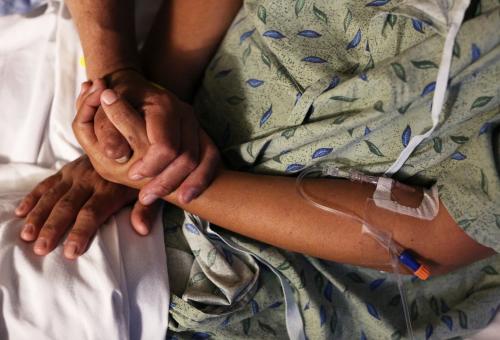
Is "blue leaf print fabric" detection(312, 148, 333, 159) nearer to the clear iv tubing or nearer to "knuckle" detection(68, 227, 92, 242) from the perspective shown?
the clear iv tubing

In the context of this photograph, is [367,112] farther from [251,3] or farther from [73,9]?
[73,9]

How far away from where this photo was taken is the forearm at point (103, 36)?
95cm

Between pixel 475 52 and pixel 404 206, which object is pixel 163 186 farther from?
pixel 475 52

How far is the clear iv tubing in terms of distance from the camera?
795 millimetres

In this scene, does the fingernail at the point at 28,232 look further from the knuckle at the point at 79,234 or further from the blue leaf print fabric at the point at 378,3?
the blue leaf print fabric at the point at 378,3

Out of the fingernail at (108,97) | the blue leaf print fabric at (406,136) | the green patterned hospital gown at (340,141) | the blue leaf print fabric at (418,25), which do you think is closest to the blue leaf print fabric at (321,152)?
the green patterned hospital gown at (340,141)

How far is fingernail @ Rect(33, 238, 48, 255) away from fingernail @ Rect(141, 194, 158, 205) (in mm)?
163

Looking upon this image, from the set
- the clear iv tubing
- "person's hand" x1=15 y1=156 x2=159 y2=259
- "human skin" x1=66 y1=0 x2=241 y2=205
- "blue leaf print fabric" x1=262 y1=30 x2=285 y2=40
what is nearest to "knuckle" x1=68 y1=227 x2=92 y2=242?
"person's hand" x1=15 y1=156 x2=159 y2=259

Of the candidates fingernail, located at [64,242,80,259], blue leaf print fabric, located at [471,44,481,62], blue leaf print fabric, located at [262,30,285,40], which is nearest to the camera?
blue leaf print fabric, located at [471,44,481,62]

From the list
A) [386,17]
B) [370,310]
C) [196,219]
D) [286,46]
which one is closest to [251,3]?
[286,46]

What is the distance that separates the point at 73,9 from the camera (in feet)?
3.29

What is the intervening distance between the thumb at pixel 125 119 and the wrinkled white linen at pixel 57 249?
0.54ft

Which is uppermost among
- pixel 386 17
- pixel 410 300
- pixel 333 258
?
pixel 386 17

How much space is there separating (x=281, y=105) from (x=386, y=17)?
23 cm
